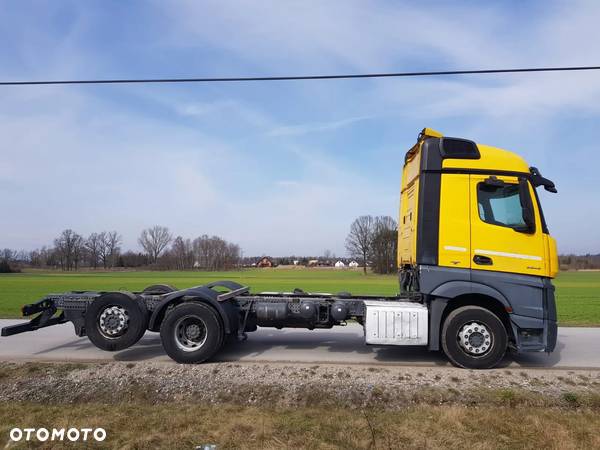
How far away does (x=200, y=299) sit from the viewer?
24.8 ft

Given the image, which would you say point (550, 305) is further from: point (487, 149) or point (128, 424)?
point (128, 424)

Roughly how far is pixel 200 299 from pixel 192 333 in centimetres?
55

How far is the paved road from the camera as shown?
7.76 meters

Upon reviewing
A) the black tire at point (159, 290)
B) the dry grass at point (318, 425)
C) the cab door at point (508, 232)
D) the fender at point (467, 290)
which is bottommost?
the dry grass at point (318, 425)

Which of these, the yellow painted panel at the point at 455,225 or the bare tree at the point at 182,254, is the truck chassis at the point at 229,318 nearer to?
the yellow painted panel at the point at 455,225

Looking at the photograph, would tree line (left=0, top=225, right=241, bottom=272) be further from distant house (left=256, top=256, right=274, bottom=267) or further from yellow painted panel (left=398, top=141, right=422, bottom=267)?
yellow painted panel (left=398, top=141, right=422, bottom=267)

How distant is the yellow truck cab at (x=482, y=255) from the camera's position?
23.2ft

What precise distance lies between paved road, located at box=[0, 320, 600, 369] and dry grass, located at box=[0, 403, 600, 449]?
7.61 feet

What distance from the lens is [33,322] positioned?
803 cm

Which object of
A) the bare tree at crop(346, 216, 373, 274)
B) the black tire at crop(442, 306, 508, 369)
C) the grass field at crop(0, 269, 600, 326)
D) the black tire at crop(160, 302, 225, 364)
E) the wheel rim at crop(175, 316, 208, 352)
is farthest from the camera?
the bare tree at crop(346, 216, 373, 274)

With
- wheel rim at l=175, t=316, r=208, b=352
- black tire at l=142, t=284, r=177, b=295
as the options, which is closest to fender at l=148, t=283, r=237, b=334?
wheel rim at l=175, t=316, r=208, b=352

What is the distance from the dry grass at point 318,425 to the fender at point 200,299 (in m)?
2.04

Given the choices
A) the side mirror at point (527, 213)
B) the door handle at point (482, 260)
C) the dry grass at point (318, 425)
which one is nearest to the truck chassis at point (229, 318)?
the door handle at point (482, 260)

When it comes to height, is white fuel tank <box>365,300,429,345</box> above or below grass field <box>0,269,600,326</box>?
above
